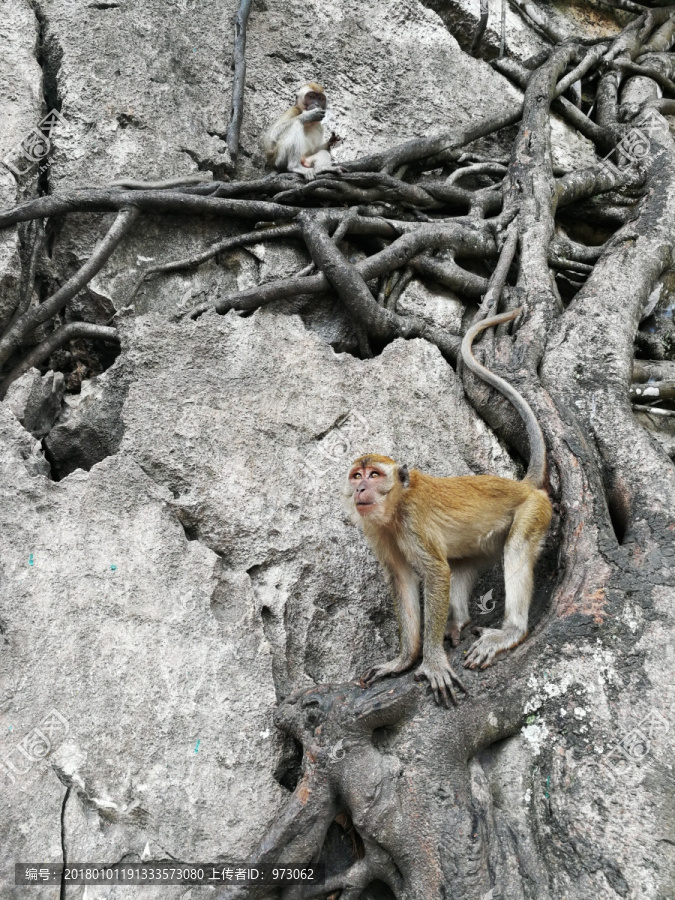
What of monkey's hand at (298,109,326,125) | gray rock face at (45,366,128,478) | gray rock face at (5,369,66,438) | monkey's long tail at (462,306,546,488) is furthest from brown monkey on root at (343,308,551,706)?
monkey's hand at (298,109,326,125)

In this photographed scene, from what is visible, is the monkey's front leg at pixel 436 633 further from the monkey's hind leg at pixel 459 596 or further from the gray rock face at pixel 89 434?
the gray rock face at pixel 89 434

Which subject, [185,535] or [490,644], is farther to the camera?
[185,535]

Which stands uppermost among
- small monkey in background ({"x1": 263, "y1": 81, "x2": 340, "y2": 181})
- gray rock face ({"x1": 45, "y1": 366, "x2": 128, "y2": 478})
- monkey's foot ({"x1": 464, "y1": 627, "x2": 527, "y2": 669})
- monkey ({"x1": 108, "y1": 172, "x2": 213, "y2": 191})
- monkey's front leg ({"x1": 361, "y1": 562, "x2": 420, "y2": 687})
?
small monkey in background ({"x1": 263, "y1": 81, "x2": 340, "y2": 181})

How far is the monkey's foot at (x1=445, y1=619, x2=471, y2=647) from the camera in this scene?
3828 mm

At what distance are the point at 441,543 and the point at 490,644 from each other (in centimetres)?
51

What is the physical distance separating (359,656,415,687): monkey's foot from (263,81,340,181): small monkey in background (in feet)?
12.3

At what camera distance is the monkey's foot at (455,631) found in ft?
12.6

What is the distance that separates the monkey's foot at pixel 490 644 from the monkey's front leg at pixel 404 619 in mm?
263

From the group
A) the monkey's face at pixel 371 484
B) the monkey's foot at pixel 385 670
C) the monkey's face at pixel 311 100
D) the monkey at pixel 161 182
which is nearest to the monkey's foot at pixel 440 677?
the monkey's foot at pixel 385 670

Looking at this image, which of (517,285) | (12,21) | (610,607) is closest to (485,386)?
(517,285)

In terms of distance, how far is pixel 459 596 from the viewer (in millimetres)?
4008

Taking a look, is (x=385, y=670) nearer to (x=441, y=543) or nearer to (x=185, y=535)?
(x=441, y=543)

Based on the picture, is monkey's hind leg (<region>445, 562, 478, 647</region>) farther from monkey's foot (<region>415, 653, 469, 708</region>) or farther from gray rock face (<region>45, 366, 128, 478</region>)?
gray rock face (<region>45, 366, 128, 478</region>)

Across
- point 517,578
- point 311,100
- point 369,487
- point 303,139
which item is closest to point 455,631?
point 517,578
